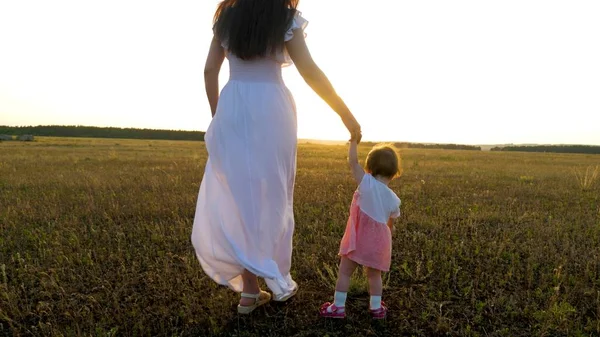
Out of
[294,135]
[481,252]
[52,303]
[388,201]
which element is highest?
[294,135]

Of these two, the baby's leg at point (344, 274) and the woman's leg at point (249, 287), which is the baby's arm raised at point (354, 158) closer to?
the baby's leg at point (344, 274)

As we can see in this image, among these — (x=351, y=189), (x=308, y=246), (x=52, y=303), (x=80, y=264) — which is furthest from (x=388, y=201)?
(x=351, y=189)

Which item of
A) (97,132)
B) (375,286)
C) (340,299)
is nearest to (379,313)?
(375,286)

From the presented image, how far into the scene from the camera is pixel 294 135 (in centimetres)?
333

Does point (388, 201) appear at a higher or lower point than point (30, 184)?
higher

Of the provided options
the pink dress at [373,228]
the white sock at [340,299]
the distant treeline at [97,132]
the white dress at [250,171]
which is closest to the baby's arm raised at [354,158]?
the pink dress at [373,228]

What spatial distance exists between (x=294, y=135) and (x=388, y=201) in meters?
0.87

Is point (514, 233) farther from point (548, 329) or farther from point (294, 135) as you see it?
point (294, 135)

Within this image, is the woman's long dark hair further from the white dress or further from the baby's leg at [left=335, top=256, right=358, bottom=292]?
the baby's leg at [left=335, top=256, right=358, bottom=292]

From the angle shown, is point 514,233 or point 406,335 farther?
point 514,233

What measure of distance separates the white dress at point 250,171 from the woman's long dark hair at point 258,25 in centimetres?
7

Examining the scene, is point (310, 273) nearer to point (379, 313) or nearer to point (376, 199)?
point (379, 313)

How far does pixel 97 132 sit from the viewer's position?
68125 mm

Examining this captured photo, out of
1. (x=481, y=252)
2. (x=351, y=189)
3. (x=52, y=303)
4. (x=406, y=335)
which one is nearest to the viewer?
(x=406, y=335)
